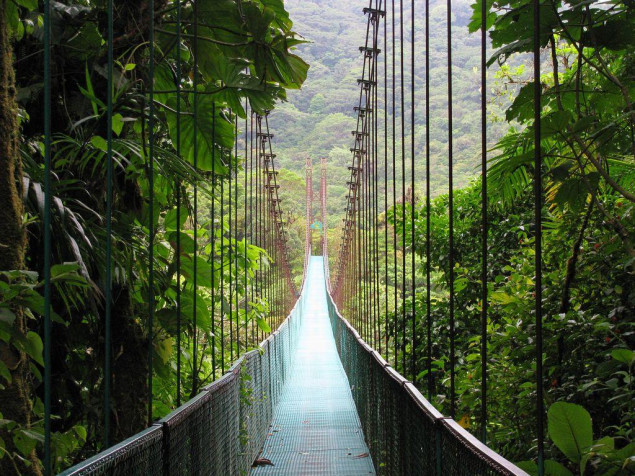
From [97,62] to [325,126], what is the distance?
44308 millimetres

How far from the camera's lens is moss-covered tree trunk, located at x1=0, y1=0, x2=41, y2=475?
3.76 feet

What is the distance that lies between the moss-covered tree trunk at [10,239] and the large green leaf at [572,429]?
0.84m

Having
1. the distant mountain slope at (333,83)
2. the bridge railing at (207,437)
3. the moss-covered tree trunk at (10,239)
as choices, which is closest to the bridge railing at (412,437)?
the bridge railing at (207,437)

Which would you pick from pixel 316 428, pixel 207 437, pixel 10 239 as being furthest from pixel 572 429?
pixel 316 428

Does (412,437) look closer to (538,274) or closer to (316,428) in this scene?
(538,274)

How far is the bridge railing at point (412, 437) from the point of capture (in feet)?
3.96

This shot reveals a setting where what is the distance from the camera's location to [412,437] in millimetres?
1959

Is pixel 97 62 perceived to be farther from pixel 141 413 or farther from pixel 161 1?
pixel 141 413

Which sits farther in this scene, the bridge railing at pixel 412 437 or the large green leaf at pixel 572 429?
the bridge railing at pixel 412 437

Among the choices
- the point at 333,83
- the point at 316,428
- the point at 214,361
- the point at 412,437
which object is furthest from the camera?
the point at 333,83

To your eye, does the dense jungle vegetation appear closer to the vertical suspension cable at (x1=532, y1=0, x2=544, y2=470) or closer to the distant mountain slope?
the vertical suspension cable at (x1=532, y1=0, x2=544, y2=470)

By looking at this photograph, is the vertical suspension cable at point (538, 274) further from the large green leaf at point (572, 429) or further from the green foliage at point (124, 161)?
the green foliage at point (124, 161)

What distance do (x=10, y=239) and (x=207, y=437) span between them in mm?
1059

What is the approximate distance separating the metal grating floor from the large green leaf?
8.50ft
